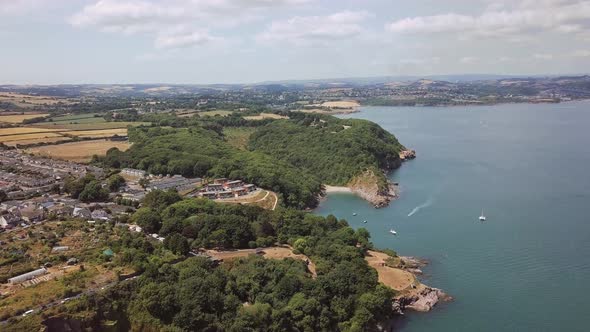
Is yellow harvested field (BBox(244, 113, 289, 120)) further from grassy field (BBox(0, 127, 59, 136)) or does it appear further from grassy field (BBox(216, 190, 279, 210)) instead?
grassy field (BBox(216, 190, 279, 210))

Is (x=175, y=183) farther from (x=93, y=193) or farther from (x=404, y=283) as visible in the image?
(x=404, y=283)

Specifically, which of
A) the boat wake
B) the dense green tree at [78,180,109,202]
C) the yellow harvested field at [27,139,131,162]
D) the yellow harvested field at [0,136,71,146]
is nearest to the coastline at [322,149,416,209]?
the boat wake

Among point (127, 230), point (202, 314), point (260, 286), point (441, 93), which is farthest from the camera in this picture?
point (441, 93)

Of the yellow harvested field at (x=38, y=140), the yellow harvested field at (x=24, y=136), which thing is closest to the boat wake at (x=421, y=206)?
the yellow harvested field at (x=38, y=140)

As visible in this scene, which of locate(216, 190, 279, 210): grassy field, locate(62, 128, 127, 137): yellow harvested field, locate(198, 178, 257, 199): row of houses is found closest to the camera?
locate(216, 190, 279, 210): grassy field

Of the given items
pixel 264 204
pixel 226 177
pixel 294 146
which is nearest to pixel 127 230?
pixel 264 204

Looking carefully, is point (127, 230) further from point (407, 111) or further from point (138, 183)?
→ point (407, 111)
